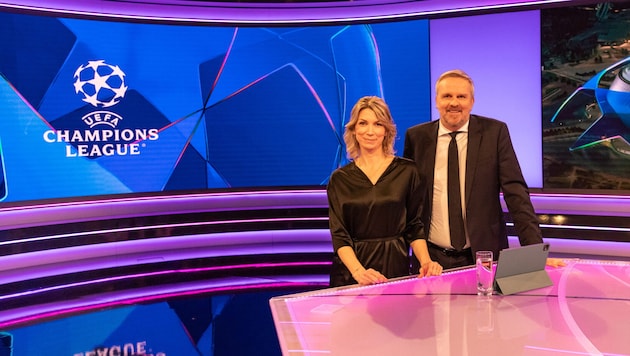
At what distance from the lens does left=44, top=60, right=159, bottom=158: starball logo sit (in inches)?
219

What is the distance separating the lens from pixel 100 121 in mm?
5656

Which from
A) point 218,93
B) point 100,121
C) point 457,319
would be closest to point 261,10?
point 218,93

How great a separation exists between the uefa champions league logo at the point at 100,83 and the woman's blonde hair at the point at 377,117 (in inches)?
162

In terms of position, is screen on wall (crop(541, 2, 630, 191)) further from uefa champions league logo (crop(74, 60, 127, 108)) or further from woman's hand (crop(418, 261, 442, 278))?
uefa champions league logo (crop(74, 60, 127, 108))

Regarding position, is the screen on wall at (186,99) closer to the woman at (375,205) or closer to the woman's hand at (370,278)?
the woman at (375,205)

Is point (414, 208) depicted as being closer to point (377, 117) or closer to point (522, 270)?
point (377, 117)

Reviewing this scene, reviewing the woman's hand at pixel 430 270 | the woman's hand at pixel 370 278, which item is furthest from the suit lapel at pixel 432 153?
the woman's hand at pixel 370 278

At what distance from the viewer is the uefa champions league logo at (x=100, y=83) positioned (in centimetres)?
557

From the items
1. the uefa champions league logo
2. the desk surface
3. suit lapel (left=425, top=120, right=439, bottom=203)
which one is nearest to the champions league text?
the uefa champions league logo

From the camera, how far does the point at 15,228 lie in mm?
5246

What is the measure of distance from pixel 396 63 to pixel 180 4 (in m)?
2.34

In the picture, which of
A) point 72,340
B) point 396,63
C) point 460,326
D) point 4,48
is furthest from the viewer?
point 396,63

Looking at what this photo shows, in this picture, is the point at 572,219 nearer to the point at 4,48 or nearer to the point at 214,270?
the point at 214,270

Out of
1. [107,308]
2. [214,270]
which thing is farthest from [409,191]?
[214,270]
